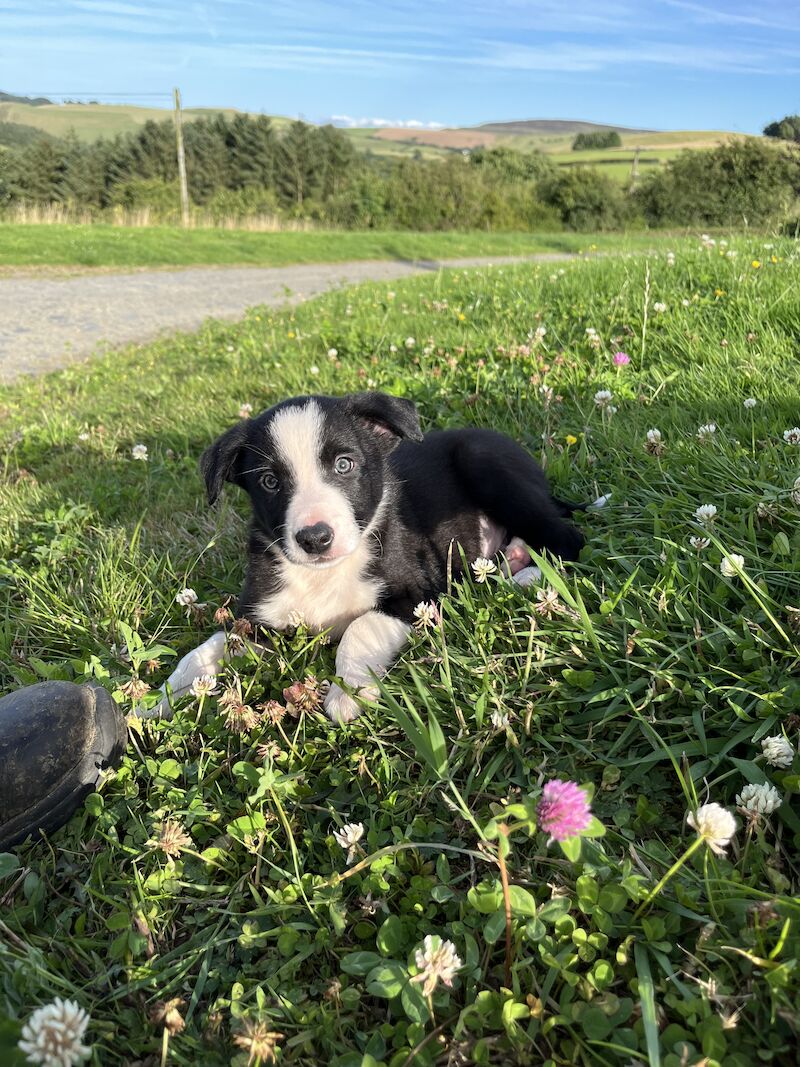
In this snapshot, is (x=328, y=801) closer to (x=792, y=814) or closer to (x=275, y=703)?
Answer: (x=275, y=703)

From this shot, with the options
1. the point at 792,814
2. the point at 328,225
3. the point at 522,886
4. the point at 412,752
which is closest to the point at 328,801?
the point at 412,752

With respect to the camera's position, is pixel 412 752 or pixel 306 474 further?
pixel 306 474

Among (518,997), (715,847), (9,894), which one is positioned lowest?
(9,894)

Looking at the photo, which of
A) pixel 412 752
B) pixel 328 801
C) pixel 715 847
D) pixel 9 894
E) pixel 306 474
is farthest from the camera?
pixel 306 474

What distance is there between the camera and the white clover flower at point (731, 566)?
72.0 inches

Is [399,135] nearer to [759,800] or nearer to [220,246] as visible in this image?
[220,246]

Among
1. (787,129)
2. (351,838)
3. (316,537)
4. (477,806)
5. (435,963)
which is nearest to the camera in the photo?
(435,963)

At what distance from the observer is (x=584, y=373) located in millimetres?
3850

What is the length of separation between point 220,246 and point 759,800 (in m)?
22.3

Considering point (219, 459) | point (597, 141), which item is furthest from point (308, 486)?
point (597, 141)

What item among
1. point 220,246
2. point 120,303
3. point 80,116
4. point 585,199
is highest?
point 80,116

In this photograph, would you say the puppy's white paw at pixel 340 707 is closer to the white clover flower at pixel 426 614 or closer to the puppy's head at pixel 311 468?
the white clover flower at pixel 426 614

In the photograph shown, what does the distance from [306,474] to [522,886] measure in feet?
4.82

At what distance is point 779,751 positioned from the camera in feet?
4.81
